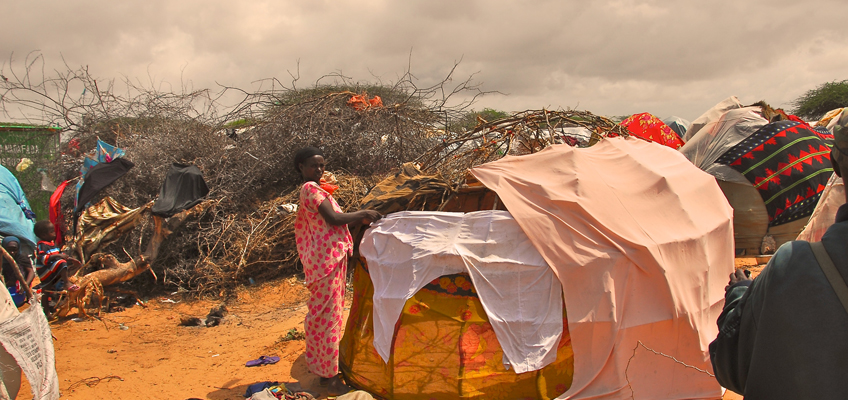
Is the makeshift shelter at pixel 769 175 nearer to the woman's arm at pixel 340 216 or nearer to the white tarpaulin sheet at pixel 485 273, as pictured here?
the white tarpaulin sheet at pixel 485 273

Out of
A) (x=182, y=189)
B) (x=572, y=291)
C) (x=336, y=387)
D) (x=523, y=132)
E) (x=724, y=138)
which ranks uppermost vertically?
(x=523, y=132)

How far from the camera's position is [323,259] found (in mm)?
3355

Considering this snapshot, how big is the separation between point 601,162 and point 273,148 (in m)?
5.60

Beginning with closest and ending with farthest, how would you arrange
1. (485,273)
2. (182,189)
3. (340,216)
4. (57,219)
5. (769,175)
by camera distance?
(485,273), (340,216), (769,175), (182,189), (57,219)

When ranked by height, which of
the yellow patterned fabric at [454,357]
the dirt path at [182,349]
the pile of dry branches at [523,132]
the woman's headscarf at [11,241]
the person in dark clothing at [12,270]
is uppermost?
the pile of dry branches at [523,132]

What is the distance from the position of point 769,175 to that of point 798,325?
5.75 m

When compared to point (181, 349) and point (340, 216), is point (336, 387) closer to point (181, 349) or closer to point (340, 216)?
point (340, 216)

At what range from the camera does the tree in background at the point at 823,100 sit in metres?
19.8

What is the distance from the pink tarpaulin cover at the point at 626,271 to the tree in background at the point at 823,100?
70.4ft

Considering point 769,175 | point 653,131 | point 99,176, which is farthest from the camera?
point 653,131

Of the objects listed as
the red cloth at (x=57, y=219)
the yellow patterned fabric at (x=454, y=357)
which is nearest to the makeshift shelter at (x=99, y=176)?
the red cloth at (x=57, y=219)

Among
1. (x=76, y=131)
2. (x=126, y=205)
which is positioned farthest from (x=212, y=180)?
(x=76, y=131)

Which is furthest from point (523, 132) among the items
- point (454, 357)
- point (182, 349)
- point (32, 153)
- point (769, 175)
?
point (32, 153)

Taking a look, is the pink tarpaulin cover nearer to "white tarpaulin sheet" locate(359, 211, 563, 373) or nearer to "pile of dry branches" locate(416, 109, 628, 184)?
"white tarpaulin sheet" locate(359, 211, 563, 373)
